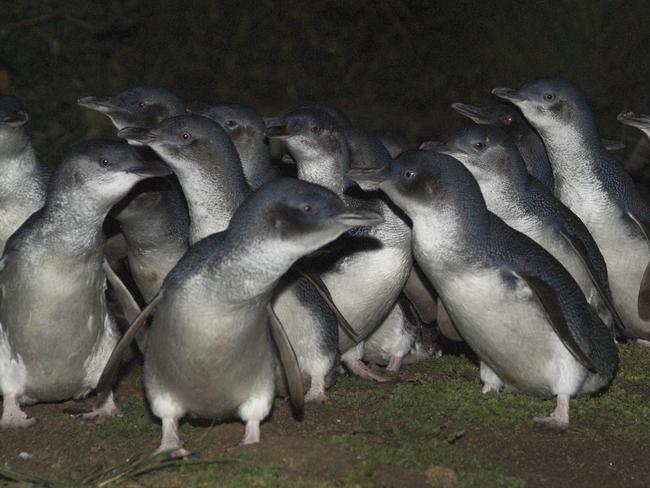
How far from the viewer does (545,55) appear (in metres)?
10.9

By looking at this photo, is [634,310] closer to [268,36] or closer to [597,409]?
[597,409]

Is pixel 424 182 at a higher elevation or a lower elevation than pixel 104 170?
lower

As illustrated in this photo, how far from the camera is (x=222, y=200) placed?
18.0 feet

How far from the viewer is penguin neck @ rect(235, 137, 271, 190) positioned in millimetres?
6355

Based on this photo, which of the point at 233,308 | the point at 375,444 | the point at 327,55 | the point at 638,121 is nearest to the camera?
the point at 233,308

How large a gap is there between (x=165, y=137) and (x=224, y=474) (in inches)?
67.4

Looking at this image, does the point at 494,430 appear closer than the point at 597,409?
Yes

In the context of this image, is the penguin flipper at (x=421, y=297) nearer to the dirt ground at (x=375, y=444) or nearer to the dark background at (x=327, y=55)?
the dirt ground at (x=375, y=444)

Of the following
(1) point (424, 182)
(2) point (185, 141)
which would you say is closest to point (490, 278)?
(1) point (424, 182)

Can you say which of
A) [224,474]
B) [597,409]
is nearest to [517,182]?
[597,409]

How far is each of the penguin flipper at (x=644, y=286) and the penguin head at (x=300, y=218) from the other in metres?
2.55

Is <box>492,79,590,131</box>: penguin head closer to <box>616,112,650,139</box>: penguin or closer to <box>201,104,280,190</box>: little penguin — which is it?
<box>616,112,650,139</box>: penguin

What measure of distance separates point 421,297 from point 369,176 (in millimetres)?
1300

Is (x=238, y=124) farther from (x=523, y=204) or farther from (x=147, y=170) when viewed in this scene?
(x=523, y=204)
